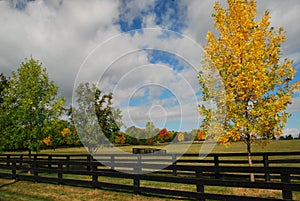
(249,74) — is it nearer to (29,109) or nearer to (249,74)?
(249,74)

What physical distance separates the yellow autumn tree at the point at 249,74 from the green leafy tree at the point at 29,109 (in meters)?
11.8

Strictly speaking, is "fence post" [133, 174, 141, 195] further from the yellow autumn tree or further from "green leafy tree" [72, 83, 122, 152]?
"green leafy tree" [72, 83, 122, 152]

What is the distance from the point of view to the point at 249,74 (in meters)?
9.44

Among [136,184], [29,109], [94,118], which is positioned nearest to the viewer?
[136,184]

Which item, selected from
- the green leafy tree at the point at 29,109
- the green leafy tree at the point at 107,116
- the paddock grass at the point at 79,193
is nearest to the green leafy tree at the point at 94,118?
the green leafy tree at the point at 107,116

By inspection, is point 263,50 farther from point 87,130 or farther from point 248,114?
point 87,130

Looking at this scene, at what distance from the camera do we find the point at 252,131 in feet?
31.6

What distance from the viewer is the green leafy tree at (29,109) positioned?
16.5 m

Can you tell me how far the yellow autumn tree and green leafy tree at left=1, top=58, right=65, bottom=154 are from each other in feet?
38.7

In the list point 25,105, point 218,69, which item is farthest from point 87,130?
point 218,69

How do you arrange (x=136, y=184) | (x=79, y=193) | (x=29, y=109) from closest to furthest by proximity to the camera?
(x=136, y=184) → (x=79, y=193) → (x=29, y=109)

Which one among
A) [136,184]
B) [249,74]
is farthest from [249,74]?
[136,184]

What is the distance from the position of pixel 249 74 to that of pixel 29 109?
14.5 meters

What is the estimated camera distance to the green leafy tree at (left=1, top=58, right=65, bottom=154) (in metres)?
16.5
